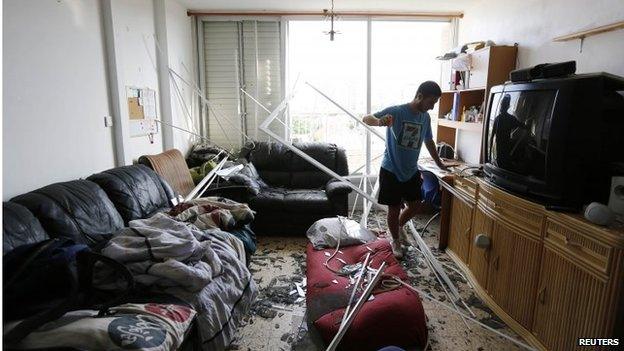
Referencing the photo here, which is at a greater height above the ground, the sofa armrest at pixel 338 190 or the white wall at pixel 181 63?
the white wall at pixel 181 63

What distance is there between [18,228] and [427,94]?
2.61 meters

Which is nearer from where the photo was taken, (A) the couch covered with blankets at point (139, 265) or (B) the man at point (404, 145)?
(A) the couch covered with blankets at point (139, 265)

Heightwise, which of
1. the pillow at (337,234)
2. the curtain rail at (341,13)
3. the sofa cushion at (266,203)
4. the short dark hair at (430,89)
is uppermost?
the curtain rail at (341,13)

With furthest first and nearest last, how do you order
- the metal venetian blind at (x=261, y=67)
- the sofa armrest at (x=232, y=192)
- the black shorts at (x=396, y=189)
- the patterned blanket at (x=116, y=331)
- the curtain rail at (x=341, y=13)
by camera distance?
the metal venetian blind at (x=261, y=67) → the curtain rail at (x=341, y=13) → the sofa armrest at (x=232, y=192) → the black shorts at (x=396, y=189) → the patterned blanket at (x=116, y=331)

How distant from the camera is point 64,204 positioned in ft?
6.39

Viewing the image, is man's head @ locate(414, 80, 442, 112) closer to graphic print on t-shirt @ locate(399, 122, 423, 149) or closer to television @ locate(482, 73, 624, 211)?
graphic print on t-shirt @ locate(399, 122, 423, 149)

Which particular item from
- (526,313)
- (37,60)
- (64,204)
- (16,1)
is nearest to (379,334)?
(526,313)

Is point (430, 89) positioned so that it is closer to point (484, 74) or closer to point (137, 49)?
point (484, 74)

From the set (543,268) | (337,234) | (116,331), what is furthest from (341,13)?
(116,331)

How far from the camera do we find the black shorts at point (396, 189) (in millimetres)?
2914

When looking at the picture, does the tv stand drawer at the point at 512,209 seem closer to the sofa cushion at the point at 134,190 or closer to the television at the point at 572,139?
the television at the point at 572,139

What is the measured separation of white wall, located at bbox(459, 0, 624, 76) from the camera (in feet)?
7.01

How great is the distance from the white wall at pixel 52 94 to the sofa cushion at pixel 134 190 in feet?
0.86

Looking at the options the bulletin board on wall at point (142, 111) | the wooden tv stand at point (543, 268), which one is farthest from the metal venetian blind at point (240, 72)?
the wooden tv stand at point (543, 268)
